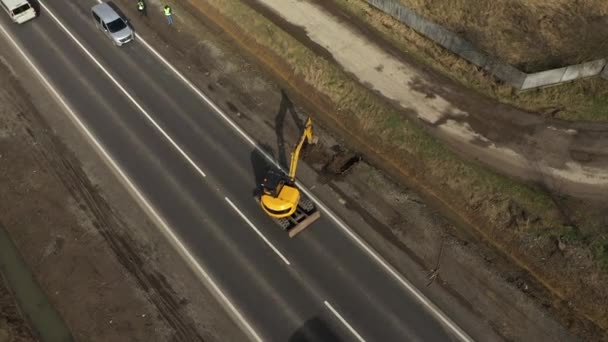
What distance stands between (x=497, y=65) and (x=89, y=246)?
86.0 ft

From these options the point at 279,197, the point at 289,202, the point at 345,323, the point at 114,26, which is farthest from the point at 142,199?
the point at 114,26

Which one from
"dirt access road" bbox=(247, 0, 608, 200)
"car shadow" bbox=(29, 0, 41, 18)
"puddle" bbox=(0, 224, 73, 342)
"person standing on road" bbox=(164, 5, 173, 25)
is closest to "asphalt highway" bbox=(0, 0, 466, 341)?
"car shadow" bbox=(29, 0, 41, 18)

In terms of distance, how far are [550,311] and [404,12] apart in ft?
70.7

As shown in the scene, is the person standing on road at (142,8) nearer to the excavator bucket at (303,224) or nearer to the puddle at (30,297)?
the puddle at (30,297)

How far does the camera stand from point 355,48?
31875 millimetres

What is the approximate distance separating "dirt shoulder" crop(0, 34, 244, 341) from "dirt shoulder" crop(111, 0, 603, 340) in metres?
8.54

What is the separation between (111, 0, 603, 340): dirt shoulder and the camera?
21.3 m

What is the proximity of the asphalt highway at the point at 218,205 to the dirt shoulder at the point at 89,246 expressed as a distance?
1.23 meters

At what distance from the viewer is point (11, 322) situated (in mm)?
21031

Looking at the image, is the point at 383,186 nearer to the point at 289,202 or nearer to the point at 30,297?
the point at 289,202

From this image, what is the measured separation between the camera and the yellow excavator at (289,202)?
892 inches

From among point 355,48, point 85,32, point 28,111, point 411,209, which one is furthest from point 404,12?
point 28,111

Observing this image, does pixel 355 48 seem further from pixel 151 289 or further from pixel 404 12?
pixel 151 289

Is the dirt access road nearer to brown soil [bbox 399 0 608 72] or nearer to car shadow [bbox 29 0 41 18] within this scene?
brown soil [bbox 399 0 608 72]
